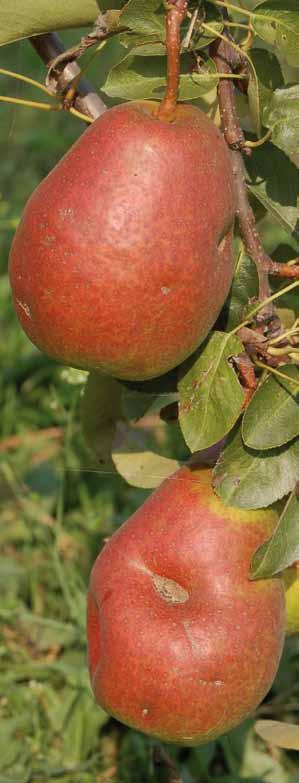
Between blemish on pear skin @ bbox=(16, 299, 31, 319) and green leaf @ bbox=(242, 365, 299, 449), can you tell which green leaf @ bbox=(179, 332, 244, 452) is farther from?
blemish on pear skin @ bbox=(16, 299, 31, 319)

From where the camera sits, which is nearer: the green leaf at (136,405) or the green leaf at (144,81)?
the green leaf at (144,81)

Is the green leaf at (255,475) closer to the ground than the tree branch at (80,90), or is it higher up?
closer to the ground

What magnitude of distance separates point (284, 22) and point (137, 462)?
58cm

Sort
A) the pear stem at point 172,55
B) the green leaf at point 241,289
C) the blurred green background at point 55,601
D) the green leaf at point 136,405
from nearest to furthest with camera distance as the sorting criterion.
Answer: the pear stem at point 172,55 → the green leaf at point 241,289 → the green leaf at point 136,405 → the blurred green background at point 55,601

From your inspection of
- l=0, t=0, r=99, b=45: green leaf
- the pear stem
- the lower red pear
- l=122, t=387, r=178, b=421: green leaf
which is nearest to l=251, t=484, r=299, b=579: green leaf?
the lower red pear

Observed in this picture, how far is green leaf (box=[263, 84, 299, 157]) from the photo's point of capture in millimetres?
1175

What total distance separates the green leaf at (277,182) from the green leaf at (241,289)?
0.08m

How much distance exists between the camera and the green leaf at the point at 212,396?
1.16 m

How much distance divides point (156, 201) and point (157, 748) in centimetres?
98

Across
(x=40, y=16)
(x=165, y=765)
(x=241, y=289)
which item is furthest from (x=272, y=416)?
(x=165, y=765)

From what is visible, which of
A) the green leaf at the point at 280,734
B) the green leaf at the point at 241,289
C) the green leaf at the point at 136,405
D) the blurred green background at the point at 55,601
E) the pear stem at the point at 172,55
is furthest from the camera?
the blurred green background at the point at 55,601

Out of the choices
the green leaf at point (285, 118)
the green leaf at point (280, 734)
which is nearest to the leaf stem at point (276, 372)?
the green leaf at point (285, 118)

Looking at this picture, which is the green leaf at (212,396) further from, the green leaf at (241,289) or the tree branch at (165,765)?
the tree branch at (165,765)

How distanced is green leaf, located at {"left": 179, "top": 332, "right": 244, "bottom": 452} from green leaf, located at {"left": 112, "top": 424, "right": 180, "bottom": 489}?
0.23m
